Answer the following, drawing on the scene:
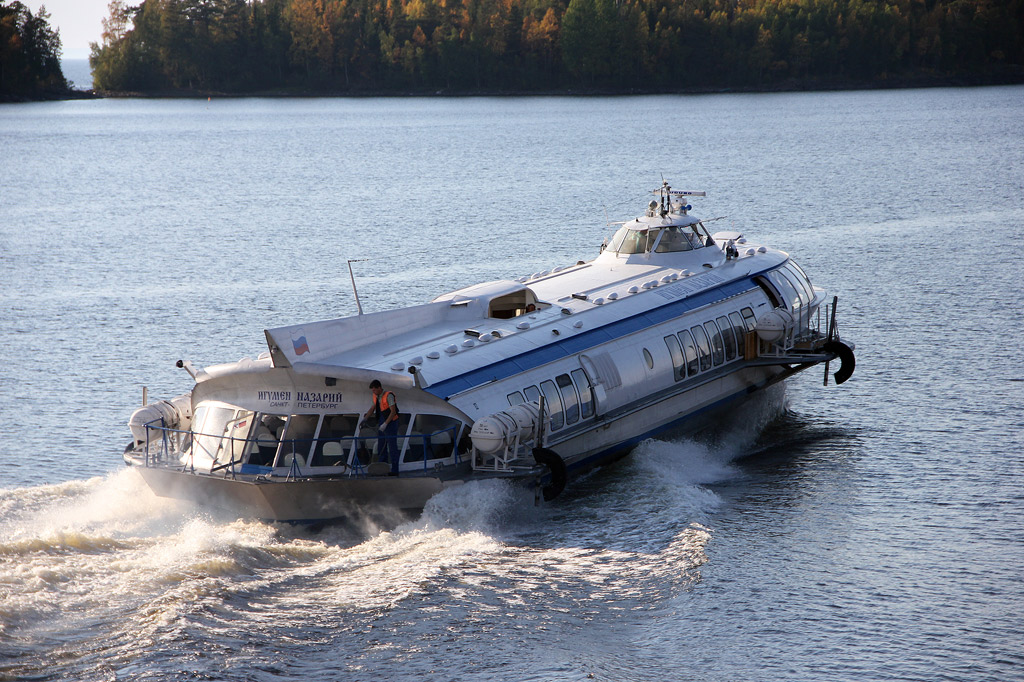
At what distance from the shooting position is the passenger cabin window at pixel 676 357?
2814 centimetres

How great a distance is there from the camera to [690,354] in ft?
94.2

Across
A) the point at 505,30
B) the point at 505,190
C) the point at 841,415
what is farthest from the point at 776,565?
the point at 505,30

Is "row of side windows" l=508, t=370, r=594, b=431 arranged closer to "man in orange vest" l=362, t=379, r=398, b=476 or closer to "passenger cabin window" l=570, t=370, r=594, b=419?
"passenger cabin window" l=570, t=370, r=594, b=419

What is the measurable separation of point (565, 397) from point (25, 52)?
174297 millimetres

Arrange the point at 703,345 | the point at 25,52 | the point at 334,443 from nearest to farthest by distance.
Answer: the point at 334,443 → the point at 703,345 → the point at 25,52

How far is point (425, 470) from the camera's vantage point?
2186 centimetres

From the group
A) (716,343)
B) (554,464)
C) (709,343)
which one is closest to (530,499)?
(554,464)

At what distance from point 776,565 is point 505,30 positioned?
14445cm

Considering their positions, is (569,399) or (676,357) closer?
(569,399)

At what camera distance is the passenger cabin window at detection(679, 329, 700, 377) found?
28.6 meters

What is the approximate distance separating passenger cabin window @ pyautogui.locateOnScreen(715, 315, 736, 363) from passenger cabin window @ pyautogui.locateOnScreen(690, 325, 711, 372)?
0.80 meters

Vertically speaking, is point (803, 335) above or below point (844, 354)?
above

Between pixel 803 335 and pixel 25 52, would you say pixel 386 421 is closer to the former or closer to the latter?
pixel 803 335

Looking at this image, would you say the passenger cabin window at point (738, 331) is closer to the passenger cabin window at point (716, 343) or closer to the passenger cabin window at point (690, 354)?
the passenger cabin window at point (716, 343)
